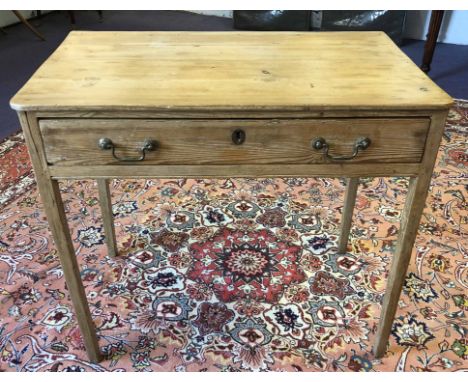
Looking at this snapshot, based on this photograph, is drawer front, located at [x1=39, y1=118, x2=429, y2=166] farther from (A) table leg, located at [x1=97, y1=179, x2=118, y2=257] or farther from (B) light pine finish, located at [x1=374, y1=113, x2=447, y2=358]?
(A) table leg, located at [x1=97, y1=179, x2=118, y2=257]

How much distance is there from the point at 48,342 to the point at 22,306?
7.7 inches

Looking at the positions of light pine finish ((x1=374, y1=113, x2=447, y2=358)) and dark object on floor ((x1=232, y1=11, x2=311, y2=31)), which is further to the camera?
dark object on floor ((x1=232, y1=11, x2=311, y2=31))

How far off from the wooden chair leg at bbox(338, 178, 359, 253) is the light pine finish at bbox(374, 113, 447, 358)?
1.24 feet

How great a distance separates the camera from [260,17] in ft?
13.3

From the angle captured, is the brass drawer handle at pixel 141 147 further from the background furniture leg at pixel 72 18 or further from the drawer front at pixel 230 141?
the background furniture leg at pixel 72 18

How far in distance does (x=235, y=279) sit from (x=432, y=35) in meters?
2.36

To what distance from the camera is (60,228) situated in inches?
43.2

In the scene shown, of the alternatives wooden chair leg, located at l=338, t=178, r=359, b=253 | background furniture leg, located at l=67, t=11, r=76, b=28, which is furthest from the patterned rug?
background furniture leg, located at l=67, t=11, r=76, b=28

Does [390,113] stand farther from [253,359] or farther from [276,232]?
[276,232]

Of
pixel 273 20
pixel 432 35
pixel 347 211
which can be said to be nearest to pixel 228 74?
pixel 347 211

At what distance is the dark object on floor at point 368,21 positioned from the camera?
11.8 ft

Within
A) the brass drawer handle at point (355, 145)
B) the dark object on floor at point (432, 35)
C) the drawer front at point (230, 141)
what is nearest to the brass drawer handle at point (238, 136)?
the drawer front at point (230, 141)

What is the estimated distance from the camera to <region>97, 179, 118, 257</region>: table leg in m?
1.49

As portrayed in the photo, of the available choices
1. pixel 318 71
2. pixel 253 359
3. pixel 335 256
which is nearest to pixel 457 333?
pixel 335 256
